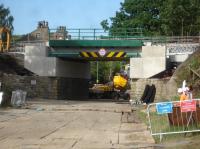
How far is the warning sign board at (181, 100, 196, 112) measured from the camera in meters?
15.9

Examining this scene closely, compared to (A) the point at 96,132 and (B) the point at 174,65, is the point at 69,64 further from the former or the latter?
(A) the point at 96,132

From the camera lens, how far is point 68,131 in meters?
19.2

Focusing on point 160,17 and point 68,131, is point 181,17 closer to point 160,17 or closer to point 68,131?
point 160,17

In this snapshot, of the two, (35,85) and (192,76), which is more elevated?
(192,76)

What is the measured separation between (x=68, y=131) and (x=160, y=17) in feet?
197

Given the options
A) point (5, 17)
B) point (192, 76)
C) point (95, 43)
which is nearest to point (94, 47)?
point (95, 43)

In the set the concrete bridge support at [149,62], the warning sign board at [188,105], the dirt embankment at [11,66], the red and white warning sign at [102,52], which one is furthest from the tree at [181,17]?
the warning sign board at [188,105]

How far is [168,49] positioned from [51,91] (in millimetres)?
10100

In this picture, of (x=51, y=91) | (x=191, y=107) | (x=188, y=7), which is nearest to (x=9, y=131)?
(x=191, y=107)

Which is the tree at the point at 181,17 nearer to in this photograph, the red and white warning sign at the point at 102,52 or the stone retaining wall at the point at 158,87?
the red and white warning sign at the point at 102,52

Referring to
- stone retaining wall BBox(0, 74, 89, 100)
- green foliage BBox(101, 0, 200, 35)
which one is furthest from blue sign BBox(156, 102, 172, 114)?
green foliage BBox(101, 0, 200, 35)

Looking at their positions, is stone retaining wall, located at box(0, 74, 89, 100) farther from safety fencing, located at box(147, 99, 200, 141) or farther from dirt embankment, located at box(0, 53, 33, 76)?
safety fencing, located at box(147, 99, 200, 141)

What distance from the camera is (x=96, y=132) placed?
62.6 ft

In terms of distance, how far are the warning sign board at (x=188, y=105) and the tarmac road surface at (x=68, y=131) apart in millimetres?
1311
